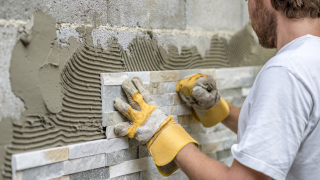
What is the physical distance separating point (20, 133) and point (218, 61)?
1.47 metres

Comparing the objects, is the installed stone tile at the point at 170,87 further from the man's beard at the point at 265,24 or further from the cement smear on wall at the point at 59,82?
the man's beard at the point at 265,24

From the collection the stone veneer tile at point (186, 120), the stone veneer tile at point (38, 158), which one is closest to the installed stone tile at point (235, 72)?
the stone veneer tile at point (186, 120)

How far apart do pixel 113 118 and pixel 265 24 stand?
947 mm

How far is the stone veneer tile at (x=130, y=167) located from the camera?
1350 mm

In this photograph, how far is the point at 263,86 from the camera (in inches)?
40.6

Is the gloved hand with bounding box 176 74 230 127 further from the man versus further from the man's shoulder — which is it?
the man's shoulder

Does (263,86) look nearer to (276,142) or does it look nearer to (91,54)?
(276,142)

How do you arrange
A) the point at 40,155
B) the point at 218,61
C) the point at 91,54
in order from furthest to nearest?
1. the point at 218,61
2. the point at 91,54
3. the point at 40,155

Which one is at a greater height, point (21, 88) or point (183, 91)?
point (21, 88)

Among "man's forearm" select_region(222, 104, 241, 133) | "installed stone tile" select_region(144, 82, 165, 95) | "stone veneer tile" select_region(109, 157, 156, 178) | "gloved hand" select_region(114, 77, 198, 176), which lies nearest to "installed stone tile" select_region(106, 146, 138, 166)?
"stone veneer tile" select_region(109, 157, 156, 178)

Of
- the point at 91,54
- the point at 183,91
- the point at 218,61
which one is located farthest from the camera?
the point at 218,61

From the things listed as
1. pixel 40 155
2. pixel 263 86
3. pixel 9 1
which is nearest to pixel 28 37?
pixel 9 1

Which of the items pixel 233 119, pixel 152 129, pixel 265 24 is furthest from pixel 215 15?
pixel 152 129

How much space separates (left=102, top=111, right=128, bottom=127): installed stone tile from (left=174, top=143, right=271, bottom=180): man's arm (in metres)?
0.37
